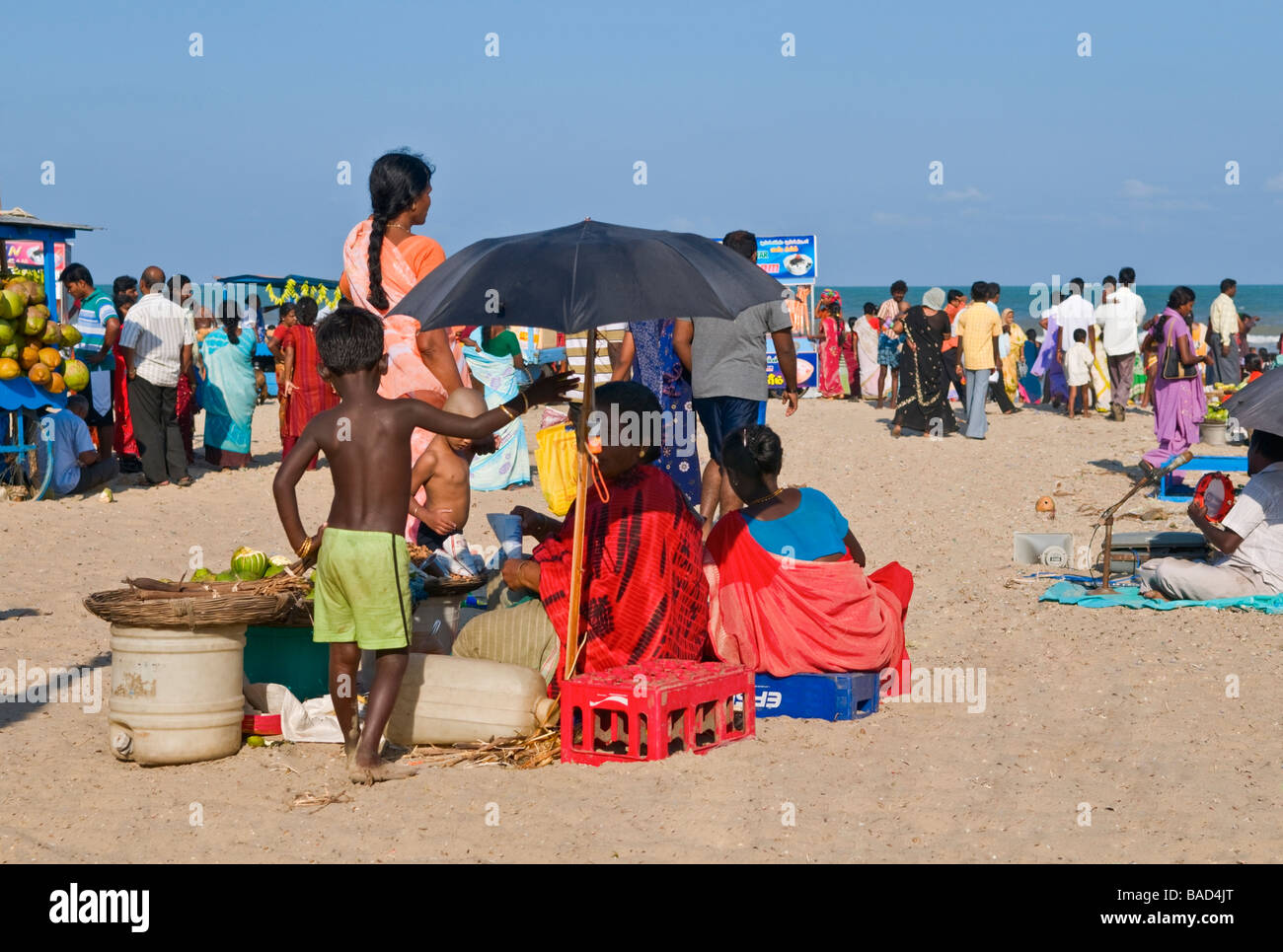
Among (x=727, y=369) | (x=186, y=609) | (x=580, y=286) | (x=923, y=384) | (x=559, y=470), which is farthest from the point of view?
(x=923, y=384)

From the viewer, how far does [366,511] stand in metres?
4.52

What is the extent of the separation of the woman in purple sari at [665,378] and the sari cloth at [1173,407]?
5.81m

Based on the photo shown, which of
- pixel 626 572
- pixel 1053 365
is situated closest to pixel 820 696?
pixel 626 572

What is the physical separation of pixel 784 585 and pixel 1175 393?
817 centimetres

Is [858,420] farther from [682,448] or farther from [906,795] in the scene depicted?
[906,795]

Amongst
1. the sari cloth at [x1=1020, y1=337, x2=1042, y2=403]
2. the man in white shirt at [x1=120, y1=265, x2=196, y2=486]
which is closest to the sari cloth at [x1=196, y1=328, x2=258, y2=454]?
the man in white shirt at [x1=120, y1=265, x2=196, y2=486]

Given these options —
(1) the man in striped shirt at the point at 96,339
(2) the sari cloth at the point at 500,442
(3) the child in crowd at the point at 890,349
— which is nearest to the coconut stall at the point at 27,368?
(1) the man in striped shirt at the point at 96,339

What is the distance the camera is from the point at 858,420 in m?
17.7

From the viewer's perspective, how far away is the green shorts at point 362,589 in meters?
4.48

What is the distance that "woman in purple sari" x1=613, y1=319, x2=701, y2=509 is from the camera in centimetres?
788

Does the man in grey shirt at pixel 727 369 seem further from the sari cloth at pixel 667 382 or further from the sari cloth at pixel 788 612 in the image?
the sari cloth at pixel 788 612

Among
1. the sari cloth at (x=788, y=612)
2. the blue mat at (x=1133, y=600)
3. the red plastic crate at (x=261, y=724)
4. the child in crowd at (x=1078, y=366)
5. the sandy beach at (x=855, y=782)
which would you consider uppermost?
the child in crowd at (x=1078, y=366)

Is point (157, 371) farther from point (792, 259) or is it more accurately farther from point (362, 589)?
point (792, 259)

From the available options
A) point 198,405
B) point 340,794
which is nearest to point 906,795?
point 340,794
